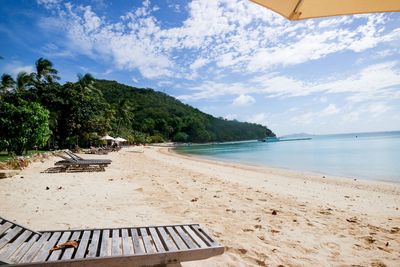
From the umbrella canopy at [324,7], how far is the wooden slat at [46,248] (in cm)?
289

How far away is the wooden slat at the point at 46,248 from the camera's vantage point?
235 cm

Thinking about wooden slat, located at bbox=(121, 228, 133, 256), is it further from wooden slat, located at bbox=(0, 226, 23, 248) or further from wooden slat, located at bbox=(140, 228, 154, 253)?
wooden slat, located at bbox=(0, 226, 23, 248)

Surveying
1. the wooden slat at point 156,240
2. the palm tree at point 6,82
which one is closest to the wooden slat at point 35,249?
the wooden slat at point 156,240

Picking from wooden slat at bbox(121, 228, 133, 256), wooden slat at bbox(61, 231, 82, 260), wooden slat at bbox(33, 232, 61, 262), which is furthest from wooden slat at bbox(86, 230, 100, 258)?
wooden slat at bbox(33, 232, 61, 262)

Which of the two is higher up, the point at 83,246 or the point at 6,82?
the point at 6,82

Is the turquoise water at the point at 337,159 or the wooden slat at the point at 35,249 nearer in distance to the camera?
the wooden slat at the point at 35,249

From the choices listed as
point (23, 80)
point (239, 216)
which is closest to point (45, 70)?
point (23, 80)

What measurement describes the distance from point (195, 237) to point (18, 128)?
16664 millimetres

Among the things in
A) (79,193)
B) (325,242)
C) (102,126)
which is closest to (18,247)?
(325,242)

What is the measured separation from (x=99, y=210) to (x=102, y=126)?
33.1 metres

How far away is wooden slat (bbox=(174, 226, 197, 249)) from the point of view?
108 inches

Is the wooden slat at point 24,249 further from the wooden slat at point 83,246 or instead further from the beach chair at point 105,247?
the wooden slat at point 83,246

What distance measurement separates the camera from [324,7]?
1.98 m

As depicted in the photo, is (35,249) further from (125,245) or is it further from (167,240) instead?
(167,240)
